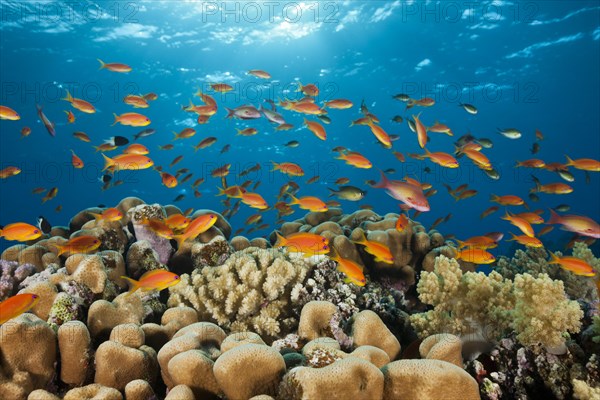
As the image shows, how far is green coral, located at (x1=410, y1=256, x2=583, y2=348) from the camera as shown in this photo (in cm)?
302

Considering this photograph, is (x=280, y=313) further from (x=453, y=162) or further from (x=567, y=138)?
(x=567, y=138)

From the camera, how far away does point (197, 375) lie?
→ 252 centimetres

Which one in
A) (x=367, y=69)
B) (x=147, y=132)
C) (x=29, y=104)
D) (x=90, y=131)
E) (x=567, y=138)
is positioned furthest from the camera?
(x=567, y=138)

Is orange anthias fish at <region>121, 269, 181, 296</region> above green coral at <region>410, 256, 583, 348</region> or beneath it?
above

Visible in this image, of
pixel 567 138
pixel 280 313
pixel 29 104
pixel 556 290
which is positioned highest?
pixel 556 290

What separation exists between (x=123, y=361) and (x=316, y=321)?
1817mm

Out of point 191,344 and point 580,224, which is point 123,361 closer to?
point 191,344

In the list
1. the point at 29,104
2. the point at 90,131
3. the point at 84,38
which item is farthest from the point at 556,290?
the point at 90,131

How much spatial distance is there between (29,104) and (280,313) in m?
42.7

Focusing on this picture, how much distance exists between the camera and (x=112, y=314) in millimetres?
3574

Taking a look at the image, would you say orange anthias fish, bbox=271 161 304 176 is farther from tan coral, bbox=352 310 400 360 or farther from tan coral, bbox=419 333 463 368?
tan coral, bbox=419 333 463 368

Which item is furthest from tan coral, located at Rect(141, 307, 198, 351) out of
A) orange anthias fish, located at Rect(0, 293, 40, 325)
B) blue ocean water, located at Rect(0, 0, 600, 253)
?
blue ocean water, located at Rect(0, 0, 600, 253)

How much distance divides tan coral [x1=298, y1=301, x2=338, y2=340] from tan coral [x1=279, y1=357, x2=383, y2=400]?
1.34 metres

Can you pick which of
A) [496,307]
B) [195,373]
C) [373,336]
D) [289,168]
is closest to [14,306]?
[195,373]
